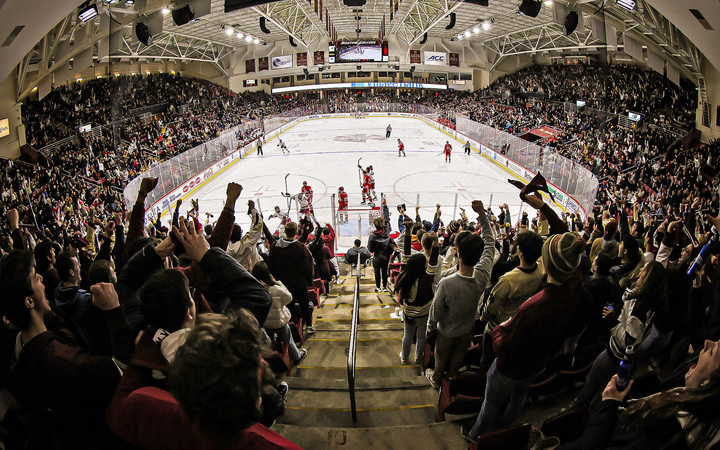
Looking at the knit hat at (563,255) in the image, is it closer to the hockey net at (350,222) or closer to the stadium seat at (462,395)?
the stadium seat at (462,395)

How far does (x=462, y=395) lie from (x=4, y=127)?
26649 millimetres

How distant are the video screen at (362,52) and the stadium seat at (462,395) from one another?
43148mm

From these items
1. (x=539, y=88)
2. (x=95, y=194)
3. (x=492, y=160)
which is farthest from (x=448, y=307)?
(x=539, y=88)

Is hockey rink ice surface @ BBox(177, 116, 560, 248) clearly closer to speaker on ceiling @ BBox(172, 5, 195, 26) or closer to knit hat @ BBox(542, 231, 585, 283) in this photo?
speaker on ceiling @ BBox(172, 5, 195, 26)

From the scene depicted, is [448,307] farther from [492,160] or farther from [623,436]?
[492,160]

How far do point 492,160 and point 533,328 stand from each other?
2362 cm

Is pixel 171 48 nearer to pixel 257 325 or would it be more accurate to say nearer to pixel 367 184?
pixel 367 184

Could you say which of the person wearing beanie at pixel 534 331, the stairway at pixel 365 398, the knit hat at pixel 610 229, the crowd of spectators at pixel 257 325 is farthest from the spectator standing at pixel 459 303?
the knit hat at pixel 610 229

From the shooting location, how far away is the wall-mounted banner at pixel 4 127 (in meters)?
20.4

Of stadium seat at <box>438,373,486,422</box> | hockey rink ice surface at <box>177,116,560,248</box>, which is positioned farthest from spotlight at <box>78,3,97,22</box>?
stadium seat at <box>438,373,486,422</box>

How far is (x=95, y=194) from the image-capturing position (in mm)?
16141

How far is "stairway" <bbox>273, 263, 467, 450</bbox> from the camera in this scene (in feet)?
8.76

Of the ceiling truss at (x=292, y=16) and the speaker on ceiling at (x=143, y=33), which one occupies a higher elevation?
the ceiling truss at (x=292, y=16)

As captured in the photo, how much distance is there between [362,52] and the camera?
44.7m
